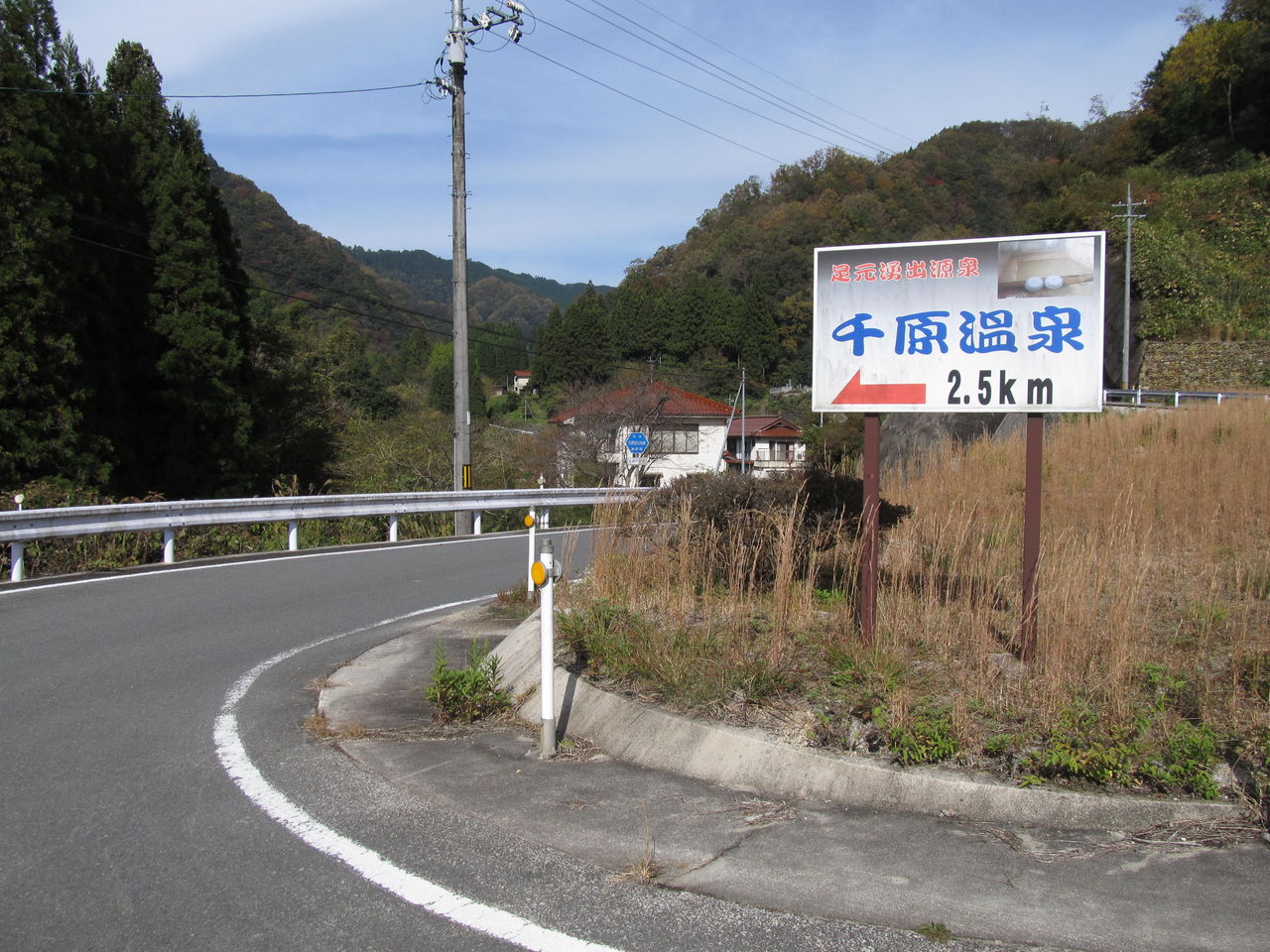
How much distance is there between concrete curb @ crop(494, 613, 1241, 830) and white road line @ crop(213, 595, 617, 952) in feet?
5.15

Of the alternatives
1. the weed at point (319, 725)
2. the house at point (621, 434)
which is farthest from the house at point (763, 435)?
the weed at point (319, 725)

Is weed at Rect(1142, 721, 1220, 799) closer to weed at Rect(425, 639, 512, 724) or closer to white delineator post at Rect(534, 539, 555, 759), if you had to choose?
white delineator post at Rect(534, 539, 555, 759)

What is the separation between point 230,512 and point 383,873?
1104cm

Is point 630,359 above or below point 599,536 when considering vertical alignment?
above

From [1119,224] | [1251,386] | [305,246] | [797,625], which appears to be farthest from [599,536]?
[305,246]

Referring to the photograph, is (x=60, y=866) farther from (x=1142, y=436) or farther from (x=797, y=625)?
(x=1142, y=436)

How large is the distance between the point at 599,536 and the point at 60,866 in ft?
15.8

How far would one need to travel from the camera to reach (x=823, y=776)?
459cm

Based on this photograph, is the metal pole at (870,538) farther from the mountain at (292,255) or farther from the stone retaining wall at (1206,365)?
the mountain at (292,255)

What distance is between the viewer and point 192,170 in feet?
88.6

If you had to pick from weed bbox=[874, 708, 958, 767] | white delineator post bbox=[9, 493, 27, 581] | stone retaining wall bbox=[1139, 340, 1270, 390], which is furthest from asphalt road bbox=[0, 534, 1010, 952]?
stone retaining wall bbox=[1139, 340, 1270, 390]

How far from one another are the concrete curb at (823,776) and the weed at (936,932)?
A: 40.5 inches

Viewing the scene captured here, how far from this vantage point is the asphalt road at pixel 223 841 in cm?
338

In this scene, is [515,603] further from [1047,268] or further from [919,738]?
[1047,268]
